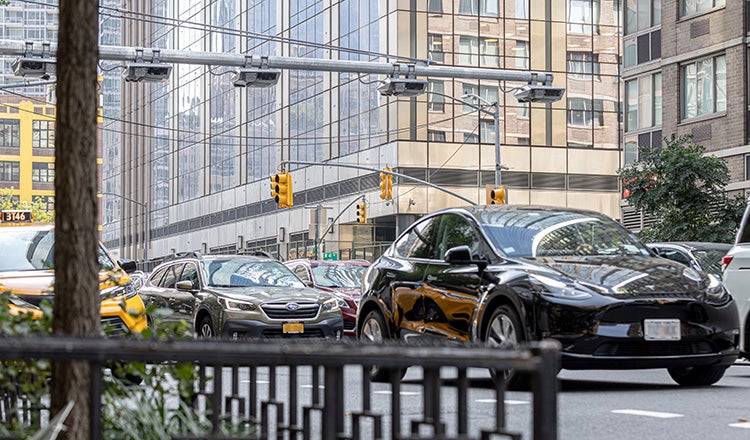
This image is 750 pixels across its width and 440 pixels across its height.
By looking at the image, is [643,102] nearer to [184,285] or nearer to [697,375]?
[184,285]

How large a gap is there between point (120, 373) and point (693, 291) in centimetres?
677

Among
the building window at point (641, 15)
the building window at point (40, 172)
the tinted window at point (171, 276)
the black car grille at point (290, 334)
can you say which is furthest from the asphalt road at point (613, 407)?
the building window at point (40, 172)

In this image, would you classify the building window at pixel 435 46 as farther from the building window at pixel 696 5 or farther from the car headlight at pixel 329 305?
the car headlight at pixel 329 305

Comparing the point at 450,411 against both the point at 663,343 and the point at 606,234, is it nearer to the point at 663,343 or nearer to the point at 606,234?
the point at 663,343

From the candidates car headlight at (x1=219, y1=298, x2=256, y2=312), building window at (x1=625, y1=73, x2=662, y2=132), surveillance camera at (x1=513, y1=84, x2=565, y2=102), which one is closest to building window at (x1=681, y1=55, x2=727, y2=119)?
building window at (x1=625, y1=73, x2=662, y2=132)

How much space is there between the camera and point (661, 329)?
425 inches

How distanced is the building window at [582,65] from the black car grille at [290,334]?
165 feet

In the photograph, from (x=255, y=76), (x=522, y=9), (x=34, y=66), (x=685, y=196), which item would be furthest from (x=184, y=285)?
(x=522, y=9)

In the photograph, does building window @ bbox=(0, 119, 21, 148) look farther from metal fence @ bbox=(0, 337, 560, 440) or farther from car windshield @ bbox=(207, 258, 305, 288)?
metal fence @ bbox=(0, 337, 560, 440)

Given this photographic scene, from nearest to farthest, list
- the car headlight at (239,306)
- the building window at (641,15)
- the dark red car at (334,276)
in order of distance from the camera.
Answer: the car headlight at (239,306)
the dark red car at (334,276)
the building window at (641,15)

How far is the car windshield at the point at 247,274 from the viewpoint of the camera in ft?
62.3

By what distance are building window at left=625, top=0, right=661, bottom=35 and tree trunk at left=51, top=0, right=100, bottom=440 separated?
130 ft

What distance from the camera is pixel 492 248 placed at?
467 inches

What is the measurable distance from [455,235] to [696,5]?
29.7 meters
